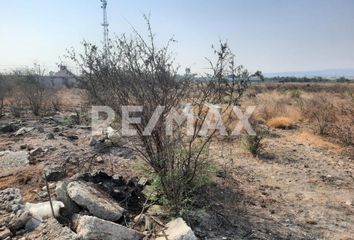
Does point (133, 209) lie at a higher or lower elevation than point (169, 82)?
lower

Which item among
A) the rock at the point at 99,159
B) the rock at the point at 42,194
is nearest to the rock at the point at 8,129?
the rock at the point at 99,159

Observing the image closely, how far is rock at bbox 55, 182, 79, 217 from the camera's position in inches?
157

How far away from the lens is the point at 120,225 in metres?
3.58

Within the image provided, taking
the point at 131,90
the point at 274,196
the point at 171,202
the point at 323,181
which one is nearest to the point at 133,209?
the point at 171,202

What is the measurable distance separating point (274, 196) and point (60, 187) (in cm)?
308

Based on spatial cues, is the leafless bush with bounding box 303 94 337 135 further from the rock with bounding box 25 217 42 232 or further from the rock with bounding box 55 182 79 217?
the rock with bounding box 25 217 42 232

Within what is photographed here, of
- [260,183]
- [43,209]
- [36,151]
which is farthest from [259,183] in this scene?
[36,151]

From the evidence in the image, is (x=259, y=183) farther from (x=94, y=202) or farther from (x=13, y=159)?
(x=13, y=159)

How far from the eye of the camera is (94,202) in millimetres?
3881

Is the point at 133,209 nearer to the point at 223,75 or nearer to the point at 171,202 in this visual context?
the point at 171,202

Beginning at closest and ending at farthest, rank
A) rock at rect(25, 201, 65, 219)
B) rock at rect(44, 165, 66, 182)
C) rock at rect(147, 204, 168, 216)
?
rock at rect(25, 201, 65, 219) < rock at rect(147, 204, 168, 216) < rock at rect(44, 165, 66, 182)

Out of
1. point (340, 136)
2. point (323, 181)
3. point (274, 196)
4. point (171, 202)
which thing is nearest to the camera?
point (171, 202)

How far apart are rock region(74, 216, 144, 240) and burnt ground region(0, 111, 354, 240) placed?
78 centimetres

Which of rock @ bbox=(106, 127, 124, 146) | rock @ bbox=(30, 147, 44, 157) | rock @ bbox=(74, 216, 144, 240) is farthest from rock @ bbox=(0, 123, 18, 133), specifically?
rock @ bbox=(74, 216, 144, 240)
